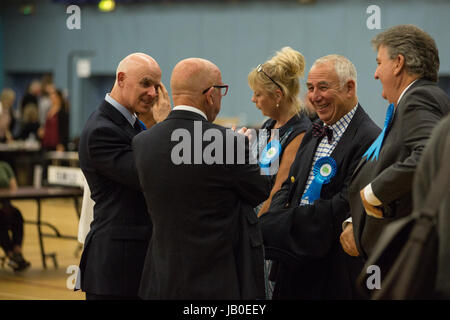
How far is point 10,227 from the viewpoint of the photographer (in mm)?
6262

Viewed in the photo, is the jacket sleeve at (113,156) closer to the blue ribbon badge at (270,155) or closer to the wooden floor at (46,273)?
the blue ribbon badge at (270,155)

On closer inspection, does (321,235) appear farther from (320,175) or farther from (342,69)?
(342,69)

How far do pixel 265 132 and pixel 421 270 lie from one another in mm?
1971

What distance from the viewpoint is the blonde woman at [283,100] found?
3.46 m

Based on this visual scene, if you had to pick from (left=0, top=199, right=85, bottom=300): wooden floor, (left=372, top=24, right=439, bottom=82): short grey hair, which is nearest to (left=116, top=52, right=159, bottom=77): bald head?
(left=372, top=24, right=439, bottom=82): short grey hair

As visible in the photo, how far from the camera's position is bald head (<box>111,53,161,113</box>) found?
295 centimetres

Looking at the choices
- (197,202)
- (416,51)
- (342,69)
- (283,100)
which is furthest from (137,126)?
(416,51)

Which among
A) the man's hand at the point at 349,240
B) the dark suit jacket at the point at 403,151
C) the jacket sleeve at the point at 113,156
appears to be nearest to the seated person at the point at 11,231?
the jacket sleeve at the point at 113,156

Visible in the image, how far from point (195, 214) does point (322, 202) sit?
866 millimetres

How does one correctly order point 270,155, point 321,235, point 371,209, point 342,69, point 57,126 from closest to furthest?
point 371,209, point 321,235, point 342,69, point 270,155, point 57,126

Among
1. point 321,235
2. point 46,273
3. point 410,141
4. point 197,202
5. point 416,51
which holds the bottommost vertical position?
point 46,273

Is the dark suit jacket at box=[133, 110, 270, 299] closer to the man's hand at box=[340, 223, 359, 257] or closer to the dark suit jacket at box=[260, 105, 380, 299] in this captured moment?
the man's hand at box=[340, 223, 359, 257]

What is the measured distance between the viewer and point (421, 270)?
170cm

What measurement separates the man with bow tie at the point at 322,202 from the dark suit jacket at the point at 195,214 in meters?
0.63
